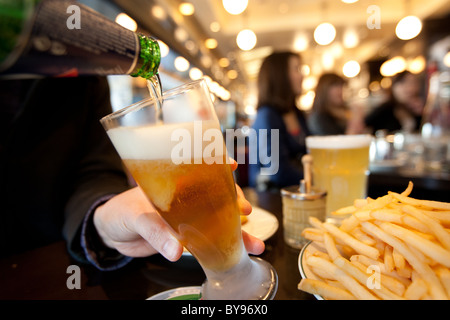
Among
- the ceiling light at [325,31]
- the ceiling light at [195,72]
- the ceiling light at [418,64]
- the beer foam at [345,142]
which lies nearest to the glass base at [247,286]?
the beer foam at [345,142]

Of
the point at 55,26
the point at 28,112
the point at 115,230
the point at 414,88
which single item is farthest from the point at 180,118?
the point at 414,88

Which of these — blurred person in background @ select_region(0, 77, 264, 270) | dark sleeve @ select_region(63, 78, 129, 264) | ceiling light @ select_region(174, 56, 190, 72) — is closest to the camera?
blurred person in background @ select_region(0, 77, 264, 270)

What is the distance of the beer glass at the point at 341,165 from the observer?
2.96ft

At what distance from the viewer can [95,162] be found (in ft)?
3.31

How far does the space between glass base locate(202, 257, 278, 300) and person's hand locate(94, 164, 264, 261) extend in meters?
0.06

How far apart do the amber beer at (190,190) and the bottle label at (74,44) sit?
0.13 metres

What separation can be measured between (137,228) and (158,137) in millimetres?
219

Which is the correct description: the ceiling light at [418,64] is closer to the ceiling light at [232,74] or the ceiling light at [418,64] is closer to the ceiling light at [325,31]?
the ceiling light at [325,31]

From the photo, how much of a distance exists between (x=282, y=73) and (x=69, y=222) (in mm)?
2443

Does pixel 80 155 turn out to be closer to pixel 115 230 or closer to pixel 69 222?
pixel 69 222

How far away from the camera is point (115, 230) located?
2.01 ft

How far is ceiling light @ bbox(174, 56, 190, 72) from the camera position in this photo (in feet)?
16.9

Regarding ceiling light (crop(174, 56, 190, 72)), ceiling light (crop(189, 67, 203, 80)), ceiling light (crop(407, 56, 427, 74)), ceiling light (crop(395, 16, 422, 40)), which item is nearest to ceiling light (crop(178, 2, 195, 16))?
ceiling light (crop(174, 56, 190, 72))

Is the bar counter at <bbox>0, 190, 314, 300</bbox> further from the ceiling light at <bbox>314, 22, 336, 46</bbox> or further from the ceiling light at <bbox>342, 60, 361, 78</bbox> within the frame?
the ceiling light at <bbox>342, 60, 361, 78</bbox>
